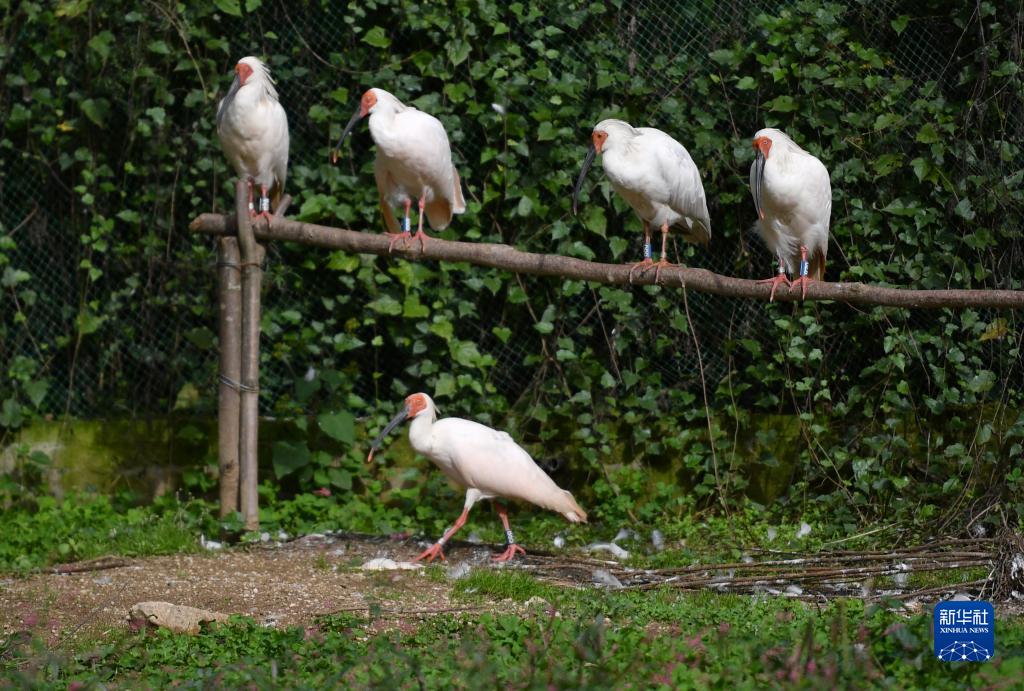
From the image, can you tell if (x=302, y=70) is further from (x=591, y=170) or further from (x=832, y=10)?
(x=832, y=10)

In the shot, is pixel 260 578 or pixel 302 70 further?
pixel 302 70

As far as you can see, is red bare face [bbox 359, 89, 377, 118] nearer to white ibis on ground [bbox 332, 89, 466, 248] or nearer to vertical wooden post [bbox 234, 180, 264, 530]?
white ibis on ground [bbox 332, 89, 466, 248]

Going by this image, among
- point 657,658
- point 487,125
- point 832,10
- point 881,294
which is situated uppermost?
point 832,10

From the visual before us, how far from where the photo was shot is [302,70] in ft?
22.3

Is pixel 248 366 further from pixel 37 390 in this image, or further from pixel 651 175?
pixel 651 175

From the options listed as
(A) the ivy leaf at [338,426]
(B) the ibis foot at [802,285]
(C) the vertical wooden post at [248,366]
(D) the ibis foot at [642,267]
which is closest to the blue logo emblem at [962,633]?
(B) the ibis foot at [802,285]

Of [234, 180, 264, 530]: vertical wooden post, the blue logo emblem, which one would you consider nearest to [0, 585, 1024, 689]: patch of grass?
the blue logo emblem

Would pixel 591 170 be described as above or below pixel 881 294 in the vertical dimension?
above

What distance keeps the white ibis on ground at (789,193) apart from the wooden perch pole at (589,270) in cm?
20

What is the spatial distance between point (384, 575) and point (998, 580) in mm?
2516

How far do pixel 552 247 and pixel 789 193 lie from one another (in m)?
1.65

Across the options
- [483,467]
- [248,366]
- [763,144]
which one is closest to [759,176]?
[763,144]

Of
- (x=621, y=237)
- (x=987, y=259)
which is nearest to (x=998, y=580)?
(x=987, y=259)

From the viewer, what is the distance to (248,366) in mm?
5988
